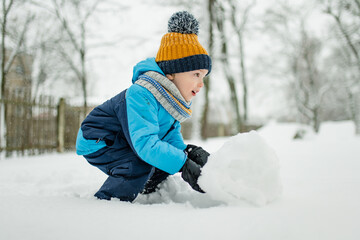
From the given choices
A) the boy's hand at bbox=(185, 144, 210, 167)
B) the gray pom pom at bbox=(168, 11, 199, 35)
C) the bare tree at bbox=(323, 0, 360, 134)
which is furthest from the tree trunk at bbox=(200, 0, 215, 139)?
the boy's hand at bbox=(185, 144, 210, 167)

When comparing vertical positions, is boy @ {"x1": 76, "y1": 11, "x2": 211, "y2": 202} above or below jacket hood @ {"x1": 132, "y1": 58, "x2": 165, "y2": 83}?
below

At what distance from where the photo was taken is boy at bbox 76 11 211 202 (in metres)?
1.31

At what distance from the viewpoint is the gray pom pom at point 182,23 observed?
5.42 ft

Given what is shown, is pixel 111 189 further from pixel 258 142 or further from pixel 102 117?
pixel 258 142

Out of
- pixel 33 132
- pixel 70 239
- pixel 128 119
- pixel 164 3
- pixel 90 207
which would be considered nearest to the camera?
pixel 70 239

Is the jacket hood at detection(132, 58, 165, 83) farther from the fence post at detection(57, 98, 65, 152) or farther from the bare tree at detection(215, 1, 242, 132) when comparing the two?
the bare tree at detection(215, 1, 242, 132)

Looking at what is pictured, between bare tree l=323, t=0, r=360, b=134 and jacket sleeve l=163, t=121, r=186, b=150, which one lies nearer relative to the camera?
jacket sleeve l=163, t=121, r=186, b=150

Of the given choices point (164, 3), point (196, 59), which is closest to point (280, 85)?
point (164, 3)

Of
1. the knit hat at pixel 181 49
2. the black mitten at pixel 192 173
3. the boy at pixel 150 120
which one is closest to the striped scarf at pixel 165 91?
the boy at pixel 150 120

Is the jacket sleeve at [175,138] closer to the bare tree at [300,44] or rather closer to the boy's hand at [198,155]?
the boy's hand at [198,155]

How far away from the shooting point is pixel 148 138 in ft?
4.26

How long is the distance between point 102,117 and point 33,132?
547 cm

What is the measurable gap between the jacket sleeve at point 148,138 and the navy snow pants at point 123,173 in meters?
0.19

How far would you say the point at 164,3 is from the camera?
10.2m
